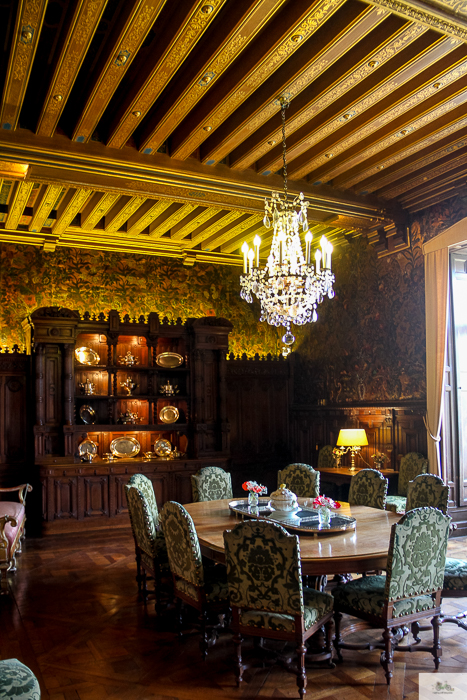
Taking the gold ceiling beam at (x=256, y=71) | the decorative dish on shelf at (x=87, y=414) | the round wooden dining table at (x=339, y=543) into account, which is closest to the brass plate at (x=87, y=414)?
the decorative dish on shelf at (x=87, y=414)

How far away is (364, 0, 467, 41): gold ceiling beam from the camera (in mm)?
→ 3670

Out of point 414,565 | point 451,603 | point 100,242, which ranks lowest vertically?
point 451,603

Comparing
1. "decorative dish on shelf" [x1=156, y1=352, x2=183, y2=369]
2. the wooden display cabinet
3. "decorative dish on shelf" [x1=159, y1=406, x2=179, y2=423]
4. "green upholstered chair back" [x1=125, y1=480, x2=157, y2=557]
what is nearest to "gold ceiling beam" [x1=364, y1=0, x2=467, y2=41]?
"green upholstered chair back" [x1=125, y1=480, x2=157, y2=557]

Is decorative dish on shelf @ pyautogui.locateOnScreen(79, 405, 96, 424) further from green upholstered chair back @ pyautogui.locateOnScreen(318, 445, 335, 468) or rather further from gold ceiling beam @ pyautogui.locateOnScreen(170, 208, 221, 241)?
green upholstered chair back @ pyautogui.locateOnScreen(318, 445, 335, 468)

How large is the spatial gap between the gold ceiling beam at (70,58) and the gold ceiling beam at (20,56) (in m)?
0.19

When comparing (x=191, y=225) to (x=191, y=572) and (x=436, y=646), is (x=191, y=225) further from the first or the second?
(x=436, y=646)

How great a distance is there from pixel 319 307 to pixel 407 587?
634cm

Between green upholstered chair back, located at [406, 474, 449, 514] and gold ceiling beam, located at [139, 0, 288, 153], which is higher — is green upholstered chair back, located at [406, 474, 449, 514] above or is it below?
below

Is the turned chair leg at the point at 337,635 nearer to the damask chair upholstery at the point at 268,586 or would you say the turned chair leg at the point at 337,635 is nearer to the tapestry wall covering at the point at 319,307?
the damask chair upholstery at the point at 268,586

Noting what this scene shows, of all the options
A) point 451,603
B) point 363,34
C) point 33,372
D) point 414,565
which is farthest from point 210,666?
point 33,372

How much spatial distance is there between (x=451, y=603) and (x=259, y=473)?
501cm

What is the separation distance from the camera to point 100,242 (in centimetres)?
870

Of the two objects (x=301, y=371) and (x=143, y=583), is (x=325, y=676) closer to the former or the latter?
(x=143, y=583)

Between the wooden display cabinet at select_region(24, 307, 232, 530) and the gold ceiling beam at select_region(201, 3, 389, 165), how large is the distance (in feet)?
11.2
